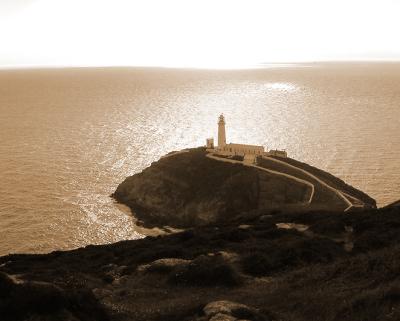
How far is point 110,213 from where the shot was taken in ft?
168

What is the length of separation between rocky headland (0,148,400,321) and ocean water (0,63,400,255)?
30.0 ft

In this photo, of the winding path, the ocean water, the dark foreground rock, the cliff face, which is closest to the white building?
the winding path

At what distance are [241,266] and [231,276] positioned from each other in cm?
190

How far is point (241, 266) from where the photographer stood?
25.2 m

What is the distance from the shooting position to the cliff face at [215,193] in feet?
159

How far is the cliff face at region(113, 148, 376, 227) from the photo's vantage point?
48.3m

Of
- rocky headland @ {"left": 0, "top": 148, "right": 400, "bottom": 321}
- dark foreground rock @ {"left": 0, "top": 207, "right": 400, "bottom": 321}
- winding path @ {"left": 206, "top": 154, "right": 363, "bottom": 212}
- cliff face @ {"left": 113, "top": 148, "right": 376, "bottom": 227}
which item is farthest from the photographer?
cliff face @ {"left": 113, "top": 148, "right": 376, "bottom": 227}

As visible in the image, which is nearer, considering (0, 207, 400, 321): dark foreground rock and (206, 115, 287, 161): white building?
(0, 207, 400, 321): dark foreground rock

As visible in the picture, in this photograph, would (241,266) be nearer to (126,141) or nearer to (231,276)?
(231,276)

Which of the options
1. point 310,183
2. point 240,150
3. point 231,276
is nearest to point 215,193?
point 240,150

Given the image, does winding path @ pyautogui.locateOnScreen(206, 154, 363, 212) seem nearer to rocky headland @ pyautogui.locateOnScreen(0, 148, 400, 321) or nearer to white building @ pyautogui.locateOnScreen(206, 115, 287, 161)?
rocky headland @ pyautogui.locateOnScreen(0, 148, 400, 321)

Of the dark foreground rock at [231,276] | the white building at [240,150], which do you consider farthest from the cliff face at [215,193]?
the dark foreground rock at [231,276]

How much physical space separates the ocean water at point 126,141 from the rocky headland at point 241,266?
9148mm

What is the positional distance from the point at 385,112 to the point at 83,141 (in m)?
74.1
